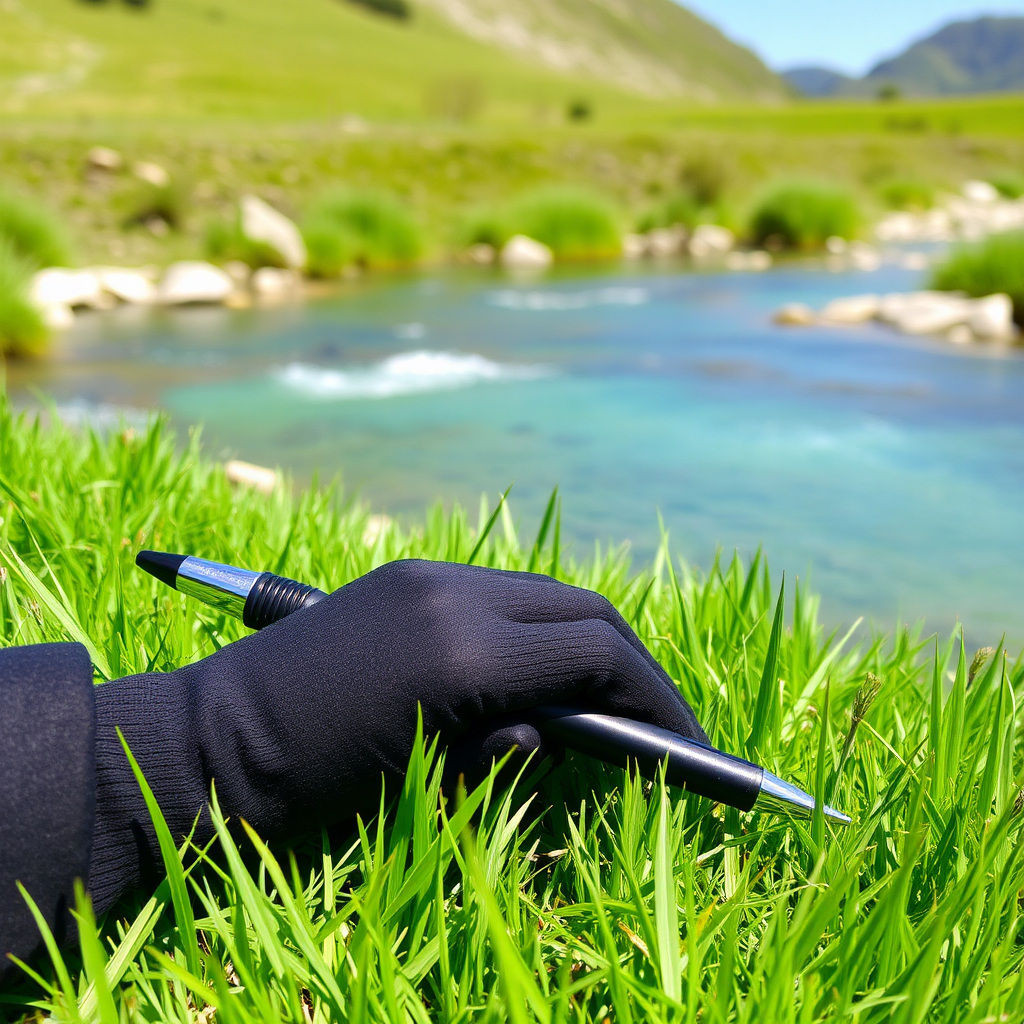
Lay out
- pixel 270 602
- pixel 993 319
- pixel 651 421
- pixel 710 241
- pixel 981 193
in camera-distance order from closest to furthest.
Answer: pixel 270 602, pixel 651 421, pixel 993 319, pixel 710 241, pixel 981 193

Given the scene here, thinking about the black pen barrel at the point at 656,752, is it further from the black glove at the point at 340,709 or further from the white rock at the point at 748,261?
the white rock at the point at 748,261

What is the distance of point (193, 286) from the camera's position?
327 inches

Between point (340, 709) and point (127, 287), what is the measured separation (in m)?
8.60

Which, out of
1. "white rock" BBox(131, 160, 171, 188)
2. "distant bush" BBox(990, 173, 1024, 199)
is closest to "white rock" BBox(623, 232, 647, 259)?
"white rock" BBox(131, 160, 171, 188)

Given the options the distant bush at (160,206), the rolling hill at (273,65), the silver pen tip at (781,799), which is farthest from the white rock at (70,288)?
the rolling hill at (273,65)

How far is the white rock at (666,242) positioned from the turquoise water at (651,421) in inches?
220

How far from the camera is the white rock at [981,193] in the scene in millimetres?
21562

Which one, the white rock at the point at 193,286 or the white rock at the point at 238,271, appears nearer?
the white rock at the point at 193,286

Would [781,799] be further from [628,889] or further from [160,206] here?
[160,206]

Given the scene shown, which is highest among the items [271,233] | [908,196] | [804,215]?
[908,196]

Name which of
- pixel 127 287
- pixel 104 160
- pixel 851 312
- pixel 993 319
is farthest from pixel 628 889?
pixel 104 160

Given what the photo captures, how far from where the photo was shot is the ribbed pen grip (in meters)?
0.99

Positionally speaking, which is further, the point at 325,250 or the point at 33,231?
the point at 325,250

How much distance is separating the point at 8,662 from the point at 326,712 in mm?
283
